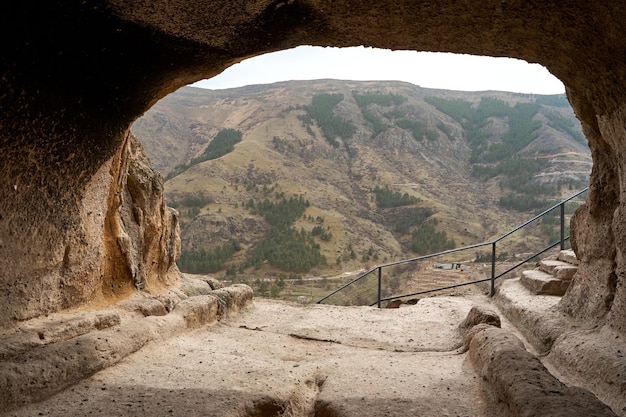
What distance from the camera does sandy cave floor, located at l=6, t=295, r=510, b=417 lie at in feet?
9.54

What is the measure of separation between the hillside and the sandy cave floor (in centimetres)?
2163

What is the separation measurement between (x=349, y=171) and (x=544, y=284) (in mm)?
42265

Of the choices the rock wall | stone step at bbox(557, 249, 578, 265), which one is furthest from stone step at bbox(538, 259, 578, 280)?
the rock wall

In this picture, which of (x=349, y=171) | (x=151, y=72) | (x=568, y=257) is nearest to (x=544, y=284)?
(x=568, y=257)

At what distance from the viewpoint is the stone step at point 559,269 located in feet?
19.4

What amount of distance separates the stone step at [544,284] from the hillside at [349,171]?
68.6 ft

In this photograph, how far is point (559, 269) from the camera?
604cm

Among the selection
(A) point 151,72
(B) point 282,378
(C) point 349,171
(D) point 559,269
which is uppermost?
(A) point 151,72

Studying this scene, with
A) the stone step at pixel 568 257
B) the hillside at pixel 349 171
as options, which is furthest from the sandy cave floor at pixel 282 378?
the hillside at pixel 349 171

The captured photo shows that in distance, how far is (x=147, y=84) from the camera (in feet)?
13.3

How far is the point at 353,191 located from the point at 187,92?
145ft

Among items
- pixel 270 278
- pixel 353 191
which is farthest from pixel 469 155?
pixel 270 278

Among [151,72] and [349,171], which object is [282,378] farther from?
[349,171]

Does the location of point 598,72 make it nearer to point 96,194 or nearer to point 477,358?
point 477,358
